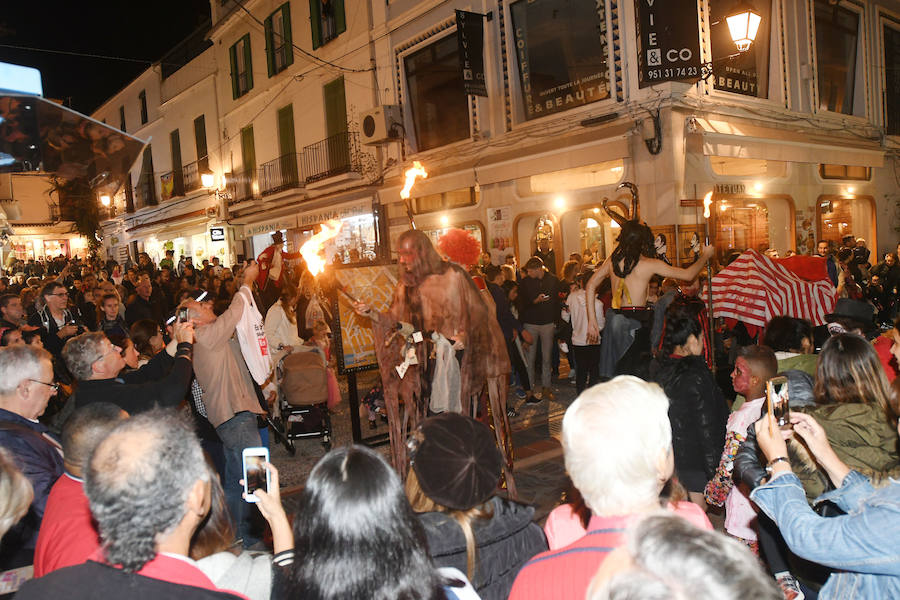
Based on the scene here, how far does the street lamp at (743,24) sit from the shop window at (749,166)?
191 inches

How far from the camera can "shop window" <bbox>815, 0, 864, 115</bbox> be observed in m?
14.5

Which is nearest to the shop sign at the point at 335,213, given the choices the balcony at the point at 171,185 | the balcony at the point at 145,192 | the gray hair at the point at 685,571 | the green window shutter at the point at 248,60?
the green window shutter at the point at 248,60

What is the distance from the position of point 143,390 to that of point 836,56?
17.1 m

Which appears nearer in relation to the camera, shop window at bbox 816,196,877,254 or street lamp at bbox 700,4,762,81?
street lamp at bbox 700,4,762,81

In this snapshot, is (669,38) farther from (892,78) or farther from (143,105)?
→ (143,105)

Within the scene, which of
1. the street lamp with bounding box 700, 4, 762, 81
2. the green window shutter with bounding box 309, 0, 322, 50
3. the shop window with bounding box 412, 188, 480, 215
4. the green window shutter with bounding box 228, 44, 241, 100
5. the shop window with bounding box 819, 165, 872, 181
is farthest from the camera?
the green window shutter with bounding box 228, 44, 241, 100

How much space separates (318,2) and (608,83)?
36.1 ft

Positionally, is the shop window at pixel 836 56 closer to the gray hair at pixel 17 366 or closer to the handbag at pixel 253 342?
the handbag at pixel 253 342

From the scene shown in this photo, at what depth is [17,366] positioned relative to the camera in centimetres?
305

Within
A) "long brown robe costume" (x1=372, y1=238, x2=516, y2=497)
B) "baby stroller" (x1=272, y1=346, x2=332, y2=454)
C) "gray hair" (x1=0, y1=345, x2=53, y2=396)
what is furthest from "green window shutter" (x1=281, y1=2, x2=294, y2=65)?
"gray hair" (x1=0, y1=345, x2=53, y2=396)

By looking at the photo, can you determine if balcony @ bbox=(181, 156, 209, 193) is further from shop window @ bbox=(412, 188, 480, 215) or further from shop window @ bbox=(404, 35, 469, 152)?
shop window @ bbox=(404, 35, 469, 152)

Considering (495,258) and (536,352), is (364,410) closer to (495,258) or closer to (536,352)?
(536,352)

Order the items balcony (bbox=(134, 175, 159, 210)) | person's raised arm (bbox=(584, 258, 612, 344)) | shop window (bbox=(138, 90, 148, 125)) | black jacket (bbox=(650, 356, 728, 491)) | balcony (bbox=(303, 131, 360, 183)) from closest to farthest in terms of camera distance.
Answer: black jacket (bbox=(650, 356, 728, 491))
person's raised arm (bbox=(584, 258, 612, 344))
balcony (bbox=(303, 131, 360, 183))
shop window (bbox=(138, 90, 148, 125))
balcony (bbox=(134, 175, 159, 210))

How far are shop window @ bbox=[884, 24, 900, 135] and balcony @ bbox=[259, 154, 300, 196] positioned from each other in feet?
56.5
